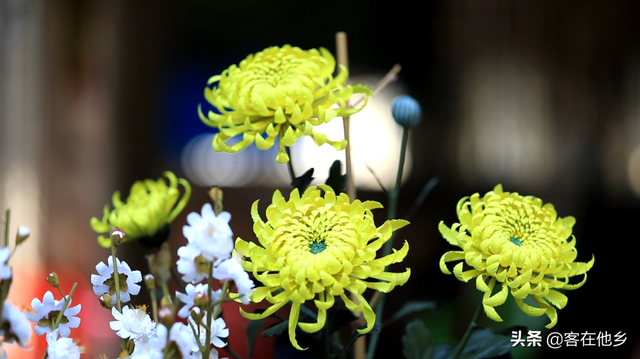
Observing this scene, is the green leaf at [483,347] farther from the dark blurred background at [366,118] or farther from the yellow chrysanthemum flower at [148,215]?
the dark blurred background at [366,118]

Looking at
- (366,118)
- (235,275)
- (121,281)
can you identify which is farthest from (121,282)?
(366,118)

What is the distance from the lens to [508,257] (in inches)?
13.4

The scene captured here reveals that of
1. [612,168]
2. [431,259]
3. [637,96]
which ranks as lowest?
[431,259]

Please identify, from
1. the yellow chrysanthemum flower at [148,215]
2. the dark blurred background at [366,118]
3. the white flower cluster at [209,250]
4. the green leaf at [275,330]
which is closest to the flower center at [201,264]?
the white flower cluster at [209,250]

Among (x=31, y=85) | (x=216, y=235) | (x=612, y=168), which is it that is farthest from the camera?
(x=612, y=168)

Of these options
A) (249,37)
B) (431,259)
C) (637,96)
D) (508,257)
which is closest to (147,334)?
(508,257)

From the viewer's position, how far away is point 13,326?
25 cm

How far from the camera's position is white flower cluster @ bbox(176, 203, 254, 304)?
25cm

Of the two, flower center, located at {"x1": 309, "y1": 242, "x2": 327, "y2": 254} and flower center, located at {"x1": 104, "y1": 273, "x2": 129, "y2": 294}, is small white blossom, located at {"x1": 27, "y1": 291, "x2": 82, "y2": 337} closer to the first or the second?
flower center, located at {"x1": 104, "y1": 273, "x2": 129, "y2": 294}

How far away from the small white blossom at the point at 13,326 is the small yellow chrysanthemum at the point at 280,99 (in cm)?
20

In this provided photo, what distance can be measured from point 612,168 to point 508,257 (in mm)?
1693

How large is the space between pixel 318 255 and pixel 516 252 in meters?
0.14

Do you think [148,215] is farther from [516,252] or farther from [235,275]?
[516,252]

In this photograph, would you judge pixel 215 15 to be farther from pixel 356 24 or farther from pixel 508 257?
pixel 508 257
